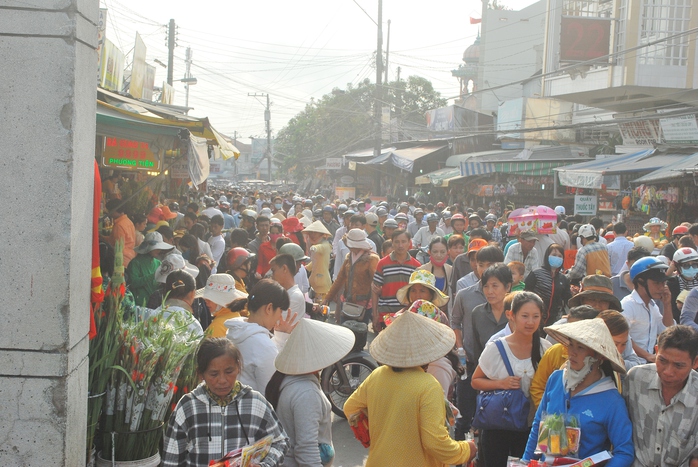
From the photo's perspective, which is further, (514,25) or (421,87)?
(421,87)

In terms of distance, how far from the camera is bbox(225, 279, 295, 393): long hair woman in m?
4.20

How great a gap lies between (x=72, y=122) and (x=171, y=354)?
1351 mm

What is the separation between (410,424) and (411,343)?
412mm

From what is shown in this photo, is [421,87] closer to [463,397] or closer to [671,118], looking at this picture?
[671,118]

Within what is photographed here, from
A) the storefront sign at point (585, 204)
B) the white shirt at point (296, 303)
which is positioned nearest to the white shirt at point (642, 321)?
the white shirt at point (296, 303)

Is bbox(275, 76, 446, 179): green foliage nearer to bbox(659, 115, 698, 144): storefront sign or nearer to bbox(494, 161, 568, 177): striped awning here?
bbox(494, 161, 568, 177): striped awning

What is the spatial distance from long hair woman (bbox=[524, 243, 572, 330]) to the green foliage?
43.9 metres

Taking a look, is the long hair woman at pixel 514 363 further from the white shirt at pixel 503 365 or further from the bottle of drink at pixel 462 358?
the bottle of drink at pixel 462 358

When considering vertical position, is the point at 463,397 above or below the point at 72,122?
below

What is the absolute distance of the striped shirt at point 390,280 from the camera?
781cm

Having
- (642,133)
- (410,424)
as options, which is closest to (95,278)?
(410,424)

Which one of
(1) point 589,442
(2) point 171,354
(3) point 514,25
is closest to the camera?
(1) point 589,442

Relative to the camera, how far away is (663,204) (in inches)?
644

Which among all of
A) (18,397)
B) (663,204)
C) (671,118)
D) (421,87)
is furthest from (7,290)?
(421,87)
